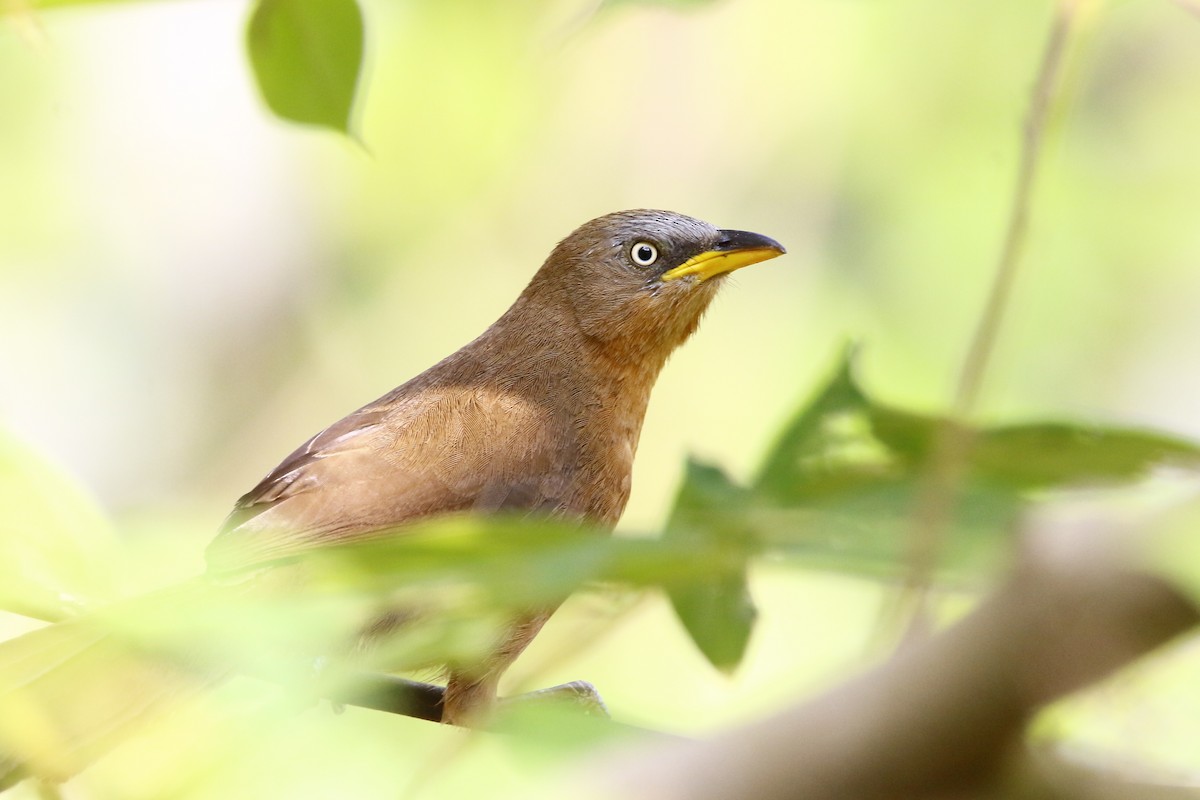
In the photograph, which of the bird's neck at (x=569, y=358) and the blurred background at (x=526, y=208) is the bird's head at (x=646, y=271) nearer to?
the bird's neck at (x=569, y=358)

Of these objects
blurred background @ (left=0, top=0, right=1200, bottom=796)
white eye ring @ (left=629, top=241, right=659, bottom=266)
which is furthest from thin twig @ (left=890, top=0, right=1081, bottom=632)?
blurred background @ (left=0, top=0, right=1200, bottom=796)

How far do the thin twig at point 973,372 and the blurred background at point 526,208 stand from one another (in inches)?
293

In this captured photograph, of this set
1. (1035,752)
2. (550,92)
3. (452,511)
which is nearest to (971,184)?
(550,92)

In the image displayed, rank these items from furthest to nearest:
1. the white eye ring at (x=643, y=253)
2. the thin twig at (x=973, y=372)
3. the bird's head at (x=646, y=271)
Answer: the white eye ring at (x=643, y=253)
the bird's head at (x=646, y=271)
the thin twig at (x=973, y=372)

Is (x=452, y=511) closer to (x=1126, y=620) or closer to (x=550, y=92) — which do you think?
(x=1126, y=620)

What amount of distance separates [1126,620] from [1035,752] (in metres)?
0.10

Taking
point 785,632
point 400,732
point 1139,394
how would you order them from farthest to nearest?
point 1139,394
point 785,632
point 400,732

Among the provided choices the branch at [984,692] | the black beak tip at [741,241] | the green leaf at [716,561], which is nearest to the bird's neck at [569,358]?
the black beak tip at [741,241]

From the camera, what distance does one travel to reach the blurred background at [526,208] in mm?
9852

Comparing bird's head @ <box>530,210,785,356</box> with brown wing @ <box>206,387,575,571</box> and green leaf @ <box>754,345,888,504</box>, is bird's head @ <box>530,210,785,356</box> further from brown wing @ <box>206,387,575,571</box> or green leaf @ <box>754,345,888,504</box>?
green leaf @ <box>754,345,888,504</box>

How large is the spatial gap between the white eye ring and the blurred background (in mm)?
4329

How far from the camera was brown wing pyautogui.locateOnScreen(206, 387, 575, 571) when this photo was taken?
11.2 ft

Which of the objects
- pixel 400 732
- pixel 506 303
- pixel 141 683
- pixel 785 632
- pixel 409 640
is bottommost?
pixel 785 632

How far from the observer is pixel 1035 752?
2.59ft
